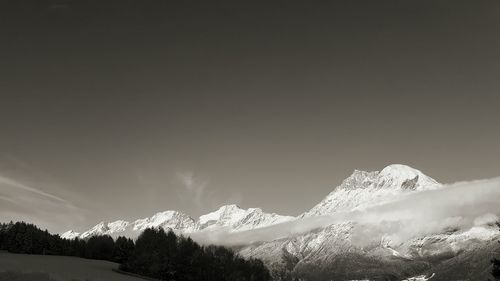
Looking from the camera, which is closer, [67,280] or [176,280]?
[67,280]

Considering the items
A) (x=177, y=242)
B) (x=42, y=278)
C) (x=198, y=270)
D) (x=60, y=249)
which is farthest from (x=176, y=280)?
(x=42, y=278)

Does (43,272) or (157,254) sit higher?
(157,254)

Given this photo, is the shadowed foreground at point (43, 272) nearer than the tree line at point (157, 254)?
Yes

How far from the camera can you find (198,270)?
546ft

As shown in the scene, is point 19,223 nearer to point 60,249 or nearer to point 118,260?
point 60,249

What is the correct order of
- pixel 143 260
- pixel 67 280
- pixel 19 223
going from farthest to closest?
pixel 19 223
pixel 143 260
pixel 67 280

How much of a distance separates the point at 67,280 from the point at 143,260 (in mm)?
72861

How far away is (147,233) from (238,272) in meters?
38.0

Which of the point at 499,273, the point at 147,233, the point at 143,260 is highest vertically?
the point at 147,233

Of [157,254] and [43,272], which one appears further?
[157,254]

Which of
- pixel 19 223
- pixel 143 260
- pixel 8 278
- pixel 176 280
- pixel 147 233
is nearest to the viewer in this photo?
pixel 8 278

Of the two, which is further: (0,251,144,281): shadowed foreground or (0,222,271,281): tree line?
(0,222,271,281): tree line

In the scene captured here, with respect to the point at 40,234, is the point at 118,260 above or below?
below

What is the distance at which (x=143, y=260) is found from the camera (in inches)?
5871
